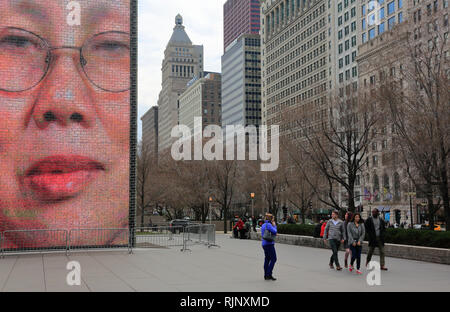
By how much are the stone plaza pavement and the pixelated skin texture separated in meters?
2.78

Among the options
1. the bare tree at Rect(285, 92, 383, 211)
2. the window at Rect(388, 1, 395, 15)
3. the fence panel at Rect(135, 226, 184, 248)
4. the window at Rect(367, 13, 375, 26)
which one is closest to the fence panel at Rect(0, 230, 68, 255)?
the fence panel at Rect(135, 226, 184, 248)

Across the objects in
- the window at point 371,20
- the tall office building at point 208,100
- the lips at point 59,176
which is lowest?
the lips at point 59,176

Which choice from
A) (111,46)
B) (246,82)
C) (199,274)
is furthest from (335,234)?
(246,82)

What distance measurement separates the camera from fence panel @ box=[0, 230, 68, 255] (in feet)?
68.7

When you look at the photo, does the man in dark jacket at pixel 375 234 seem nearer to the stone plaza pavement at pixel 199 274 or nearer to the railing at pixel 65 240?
the stone plaza pavement at pixel 199 274

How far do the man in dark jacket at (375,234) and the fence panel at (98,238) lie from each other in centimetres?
1045

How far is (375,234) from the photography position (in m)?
15.5

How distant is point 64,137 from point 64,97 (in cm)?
176

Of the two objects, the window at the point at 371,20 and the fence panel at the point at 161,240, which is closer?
the fence panel at the point at 161,240

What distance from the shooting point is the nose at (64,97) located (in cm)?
2234

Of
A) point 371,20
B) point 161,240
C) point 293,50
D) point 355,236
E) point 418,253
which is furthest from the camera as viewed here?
point 293,50

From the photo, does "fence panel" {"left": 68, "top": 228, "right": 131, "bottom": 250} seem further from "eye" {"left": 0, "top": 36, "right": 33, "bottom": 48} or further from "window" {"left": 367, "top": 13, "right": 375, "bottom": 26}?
"window" {"left": 367, "top": 13, "right": 375, "bottom": 26}

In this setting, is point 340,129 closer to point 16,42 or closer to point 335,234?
point 335,234

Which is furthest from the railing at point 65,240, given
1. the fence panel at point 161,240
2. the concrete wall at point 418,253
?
the concrete wall at point 418,253
